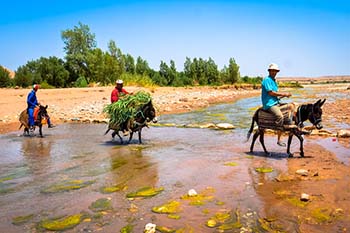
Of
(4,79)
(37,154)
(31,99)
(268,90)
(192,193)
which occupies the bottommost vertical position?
(37,154)

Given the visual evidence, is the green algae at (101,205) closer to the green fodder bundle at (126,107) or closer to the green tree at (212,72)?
the green fodder bundle at (126,107)

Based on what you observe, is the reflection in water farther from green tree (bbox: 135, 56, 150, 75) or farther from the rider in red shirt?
green tree (bbox: 135, 56, 150, 75)

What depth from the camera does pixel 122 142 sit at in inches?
471

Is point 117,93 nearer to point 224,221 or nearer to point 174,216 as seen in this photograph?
point 174,216

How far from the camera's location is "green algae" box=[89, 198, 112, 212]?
Result: 553cm

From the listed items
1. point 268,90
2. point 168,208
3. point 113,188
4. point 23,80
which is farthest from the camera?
point 23,80

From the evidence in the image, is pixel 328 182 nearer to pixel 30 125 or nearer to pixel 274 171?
pixel 274 171

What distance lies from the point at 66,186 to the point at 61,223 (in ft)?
6.31

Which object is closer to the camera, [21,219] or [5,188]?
[21,219]

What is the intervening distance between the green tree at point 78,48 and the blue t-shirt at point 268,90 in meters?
56.1

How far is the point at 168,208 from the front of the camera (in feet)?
18.1

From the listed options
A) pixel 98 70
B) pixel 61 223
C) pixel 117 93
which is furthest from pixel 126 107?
pixel 98 70

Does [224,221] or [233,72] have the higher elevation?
[233,72]

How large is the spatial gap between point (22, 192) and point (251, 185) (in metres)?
4.60
